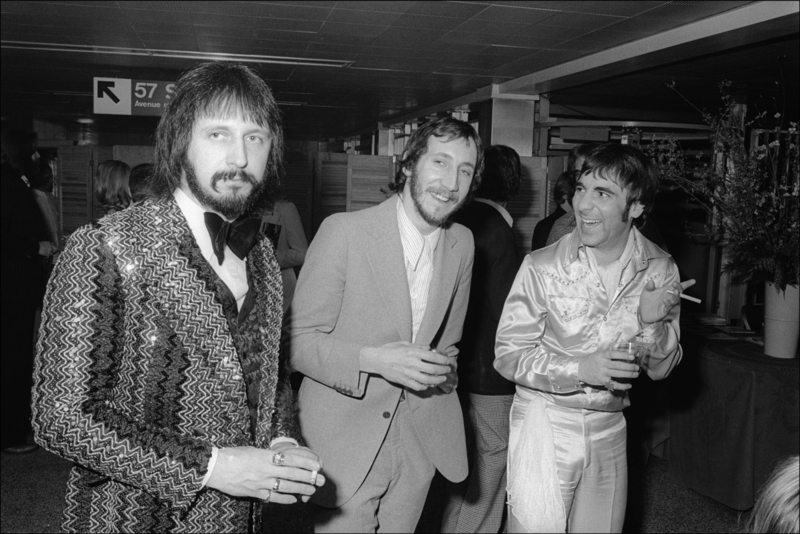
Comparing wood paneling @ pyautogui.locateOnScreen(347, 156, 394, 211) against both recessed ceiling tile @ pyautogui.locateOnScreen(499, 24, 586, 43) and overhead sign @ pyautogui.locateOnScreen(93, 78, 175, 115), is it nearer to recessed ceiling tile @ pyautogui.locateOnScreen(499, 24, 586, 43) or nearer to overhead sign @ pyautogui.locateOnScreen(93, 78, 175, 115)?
recessed ceiling tile @ pyautogui.locateOnScreen(499, 24, 586, 43)

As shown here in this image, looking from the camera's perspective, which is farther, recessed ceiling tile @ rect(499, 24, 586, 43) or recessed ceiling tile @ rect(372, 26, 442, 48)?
recessed ceiling tile @ rect(372, 26, 442, 48)

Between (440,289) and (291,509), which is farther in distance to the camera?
(291,509)

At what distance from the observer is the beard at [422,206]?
1917mm

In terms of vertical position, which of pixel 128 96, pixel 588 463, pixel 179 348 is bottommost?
pixel 588 463

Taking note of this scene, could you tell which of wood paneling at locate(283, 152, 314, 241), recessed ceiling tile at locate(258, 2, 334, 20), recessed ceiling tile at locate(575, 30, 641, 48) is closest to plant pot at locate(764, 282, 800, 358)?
recessed ceiling tile at locate(575, 30, 641, 48)

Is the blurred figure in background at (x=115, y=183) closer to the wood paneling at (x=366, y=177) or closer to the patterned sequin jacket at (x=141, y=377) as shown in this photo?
the wood paneling at (x=366, y=177)

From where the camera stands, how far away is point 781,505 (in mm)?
917

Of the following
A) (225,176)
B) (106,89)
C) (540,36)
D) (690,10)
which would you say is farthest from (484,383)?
(106,89)

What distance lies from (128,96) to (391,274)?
4638 millimetres

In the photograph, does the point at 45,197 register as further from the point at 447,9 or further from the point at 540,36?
the point at 540,36

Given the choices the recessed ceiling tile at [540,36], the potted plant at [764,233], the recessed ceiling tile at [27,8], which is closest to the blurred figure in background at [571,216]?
the potted plant at [764,233]

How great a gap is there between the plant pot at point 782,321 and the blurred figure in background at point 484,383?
1350mm

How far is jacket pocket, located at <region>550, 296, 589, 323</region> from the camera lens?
80.4 inches

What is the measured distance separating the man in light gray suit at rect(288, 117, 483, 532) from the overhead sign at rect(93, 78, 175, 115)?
14.2 ft
